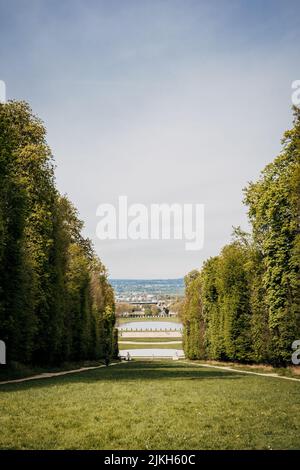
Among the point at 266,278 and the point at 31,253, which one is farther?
the point at 266,278

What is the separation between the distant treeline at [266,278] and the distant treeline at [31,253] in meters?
15.4

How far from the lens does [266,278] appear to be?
36.2m

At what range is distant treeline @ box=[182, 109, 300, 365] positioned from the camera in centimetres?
3328

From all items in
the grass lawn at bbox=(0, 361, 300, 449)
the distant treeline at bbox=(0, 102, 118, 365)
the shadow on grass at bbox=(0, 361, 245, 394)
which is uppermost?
the distant treeline at bbox=(0, 102, 118, 365)

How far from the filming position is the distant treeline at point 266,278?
3328cm

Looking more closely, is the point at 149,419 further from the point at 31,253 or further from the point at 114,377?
the point at 31,253

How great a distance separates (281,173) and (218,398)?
830 inches

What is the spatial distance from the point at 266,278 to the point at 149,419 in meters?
25.3

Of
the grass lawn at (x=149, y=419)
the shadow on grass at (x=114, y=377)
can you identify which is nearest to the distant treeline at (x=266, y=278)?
the shadow on grass at (x=114, y=377)

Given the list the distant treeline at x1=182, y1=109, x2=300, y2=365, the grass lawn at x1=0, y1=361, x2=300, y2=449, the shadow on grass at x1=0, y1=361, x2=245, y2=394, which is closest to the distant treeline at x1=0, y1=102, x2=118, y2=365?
the shadow on grass at x1=0, y1=361, x2=245, y2=394

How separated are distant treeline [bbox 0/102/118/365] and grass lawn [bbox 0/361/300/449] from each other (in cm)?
1115

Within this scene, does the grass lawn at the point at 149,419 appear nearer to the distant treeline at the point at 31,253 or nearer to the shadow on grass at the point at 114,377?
the shadow on grass at the point at 114,377

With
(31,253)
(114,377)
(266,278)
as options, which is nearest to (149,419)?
(114,377)

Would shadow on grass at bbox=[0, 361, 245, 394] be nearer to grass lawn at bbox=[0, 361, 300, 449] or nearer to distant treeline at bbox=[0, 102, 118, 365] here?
grass lawn at bbox=[0, 361, 300, 449]
